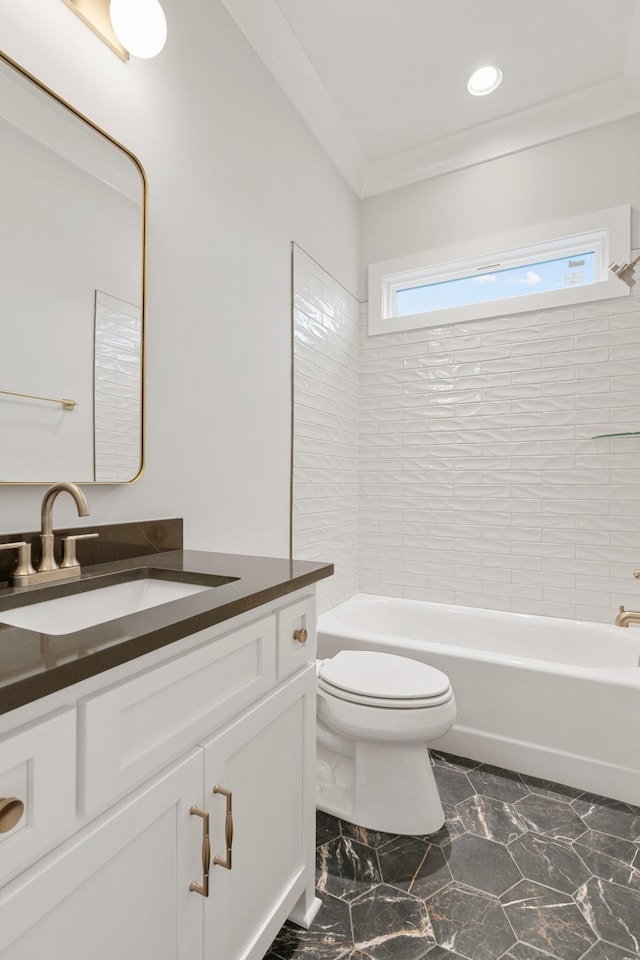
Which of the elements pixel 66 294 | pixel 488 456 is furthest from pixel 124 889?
pixel 488 456

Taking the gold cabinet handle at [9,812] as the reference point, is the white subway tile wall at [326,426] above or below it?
above

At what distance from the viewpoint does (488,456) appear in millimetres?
2650

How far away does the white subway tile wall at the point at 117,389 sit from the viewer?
4.13 ft

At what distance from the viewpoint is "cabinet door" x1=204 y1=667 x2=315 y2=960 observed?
86cm

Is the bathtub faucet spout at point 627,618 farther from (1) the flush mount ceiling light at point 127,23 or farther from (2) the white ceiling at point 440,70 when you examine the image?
(1) the flush mount ceiling light at point 127,23

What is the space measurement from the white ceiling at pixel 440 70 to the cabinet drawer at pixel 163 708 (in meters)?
2.18

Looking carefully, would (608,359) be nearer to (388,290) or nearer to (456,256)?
(456,256)

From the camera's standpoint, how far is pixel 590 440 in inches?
95.7

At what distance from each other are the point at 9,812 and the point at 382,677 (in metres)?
1.29

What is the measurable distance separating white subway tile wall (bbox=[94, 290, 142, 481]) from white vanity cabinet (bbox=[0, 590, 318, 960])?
0.60m

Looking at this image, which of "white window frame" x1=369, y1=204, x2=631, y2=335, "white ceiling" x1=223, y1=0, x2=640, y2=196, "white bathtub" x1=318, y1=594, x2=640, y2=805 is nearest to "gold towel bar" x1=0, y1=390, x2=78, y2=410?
"white bathtub" x1=318, y1=594, x2=640, y2=805

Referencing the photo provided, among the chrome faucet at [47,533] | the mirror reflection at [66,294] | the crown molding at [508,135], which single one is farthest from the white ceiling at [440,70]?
the chrome faucet at [47,533]

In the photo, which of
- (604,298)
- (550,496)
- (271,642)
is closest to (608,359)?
(604,298)

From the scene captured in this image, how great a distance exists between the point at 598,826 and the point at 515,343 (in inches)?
81.7
